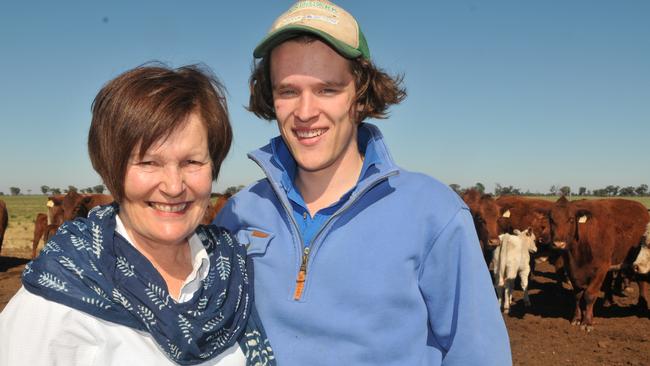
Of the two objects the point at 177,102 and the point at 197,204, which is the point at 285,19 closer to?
the point at 177,102

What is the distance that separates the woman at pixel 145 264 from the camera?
1558mm

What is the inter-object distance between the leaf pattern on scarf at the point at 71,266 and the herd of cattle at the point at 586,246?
11395mm

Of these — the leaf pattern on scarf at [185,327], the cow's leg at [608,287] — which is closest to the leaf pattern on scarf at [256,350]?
→ the leaf pattern on scarf at [185,327]

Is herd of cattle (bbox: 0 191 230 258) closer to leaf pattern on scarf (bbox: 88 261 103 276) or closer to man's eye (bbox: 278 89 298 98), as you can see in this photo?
man's eye (bbox: 278 89 298 98)

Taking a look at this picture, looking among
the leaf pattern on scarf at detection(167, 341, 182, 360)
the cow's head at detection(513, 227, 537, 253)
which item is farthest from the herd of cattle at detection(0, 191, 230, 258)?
the leaf pattern on scarf at detection(167, 341, 182, 360)

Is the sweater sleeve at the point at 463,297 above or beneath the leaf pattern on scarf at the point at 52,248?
beneath

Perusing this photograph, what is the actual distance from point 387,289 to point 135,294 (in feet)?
3.15

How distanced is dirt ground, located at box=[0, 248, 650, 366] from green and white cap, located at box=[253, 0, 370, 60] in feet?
25.3

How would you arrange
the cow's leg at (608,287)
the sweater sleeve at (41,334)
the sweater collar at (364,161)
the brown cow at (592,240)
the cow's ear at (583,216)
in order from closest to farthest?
the sweater sleeve at (41,334), the sweater collar at (364,161), the brown cow at (592,240), the cow's ear at (583,216), the cow's leg at (608,287)

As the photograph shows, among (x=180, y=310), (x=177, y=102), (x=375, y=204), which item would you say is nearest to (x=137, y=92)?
(x=177, y=102)

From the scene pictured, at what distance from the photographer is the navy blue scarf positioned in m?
1.61

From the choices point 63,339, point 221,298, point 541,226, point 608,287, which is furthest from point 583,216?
point 63,339

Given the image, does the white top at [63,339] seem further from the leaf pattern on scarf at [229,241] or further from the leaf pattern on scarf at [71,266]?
the leaf pattern on scarf at [229,241]

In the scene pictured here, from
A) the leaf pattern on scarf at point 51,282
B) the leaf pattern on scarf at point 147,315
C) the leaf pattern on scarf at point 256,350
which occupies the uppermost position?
the leaf pattern on scarf at point 51,282
